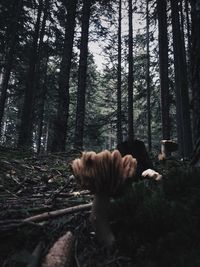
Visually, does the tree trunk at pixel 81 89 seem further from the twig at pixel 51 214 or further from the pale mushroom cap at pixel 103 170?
the pale mushroom cap at pixel 103 170

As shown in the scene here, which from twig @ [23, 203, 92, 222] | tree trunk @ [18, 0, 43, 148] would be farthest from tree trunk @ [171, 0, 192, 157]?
twig @ [23, 203, 92, 222]

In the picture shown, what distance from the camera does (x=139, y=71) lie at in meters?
25.0

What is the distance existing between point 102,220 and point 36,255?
0.47 m

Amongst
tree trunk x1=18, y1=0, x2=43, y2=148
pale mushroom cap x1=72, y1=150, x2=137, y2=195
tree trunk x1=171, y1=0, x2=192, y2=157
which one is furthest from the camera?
tree trunk x1=18, y1=0, x2=43, y2=148

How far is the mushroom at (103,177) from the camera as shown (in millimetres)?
1734

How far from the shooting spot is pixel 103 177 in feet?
5.73

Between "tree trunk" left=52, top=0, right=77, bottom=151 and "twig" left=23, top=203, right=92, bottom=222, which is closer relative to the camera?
"twig" left=23, top=203, right=92, bottom=222

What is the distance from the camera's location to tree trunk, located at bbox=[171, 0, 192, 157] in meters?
12.0

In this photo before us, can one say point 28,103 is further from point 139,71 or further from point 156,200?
point 156,200

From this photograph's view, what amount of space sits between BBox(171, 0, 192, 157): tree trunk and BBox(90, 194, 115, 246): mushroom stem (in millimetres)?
10317

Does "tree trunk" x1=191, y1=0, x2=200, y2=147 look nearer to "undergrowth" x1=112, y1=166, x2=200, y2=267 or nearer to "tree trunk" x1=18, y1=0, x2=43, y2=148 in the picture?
"undergrowth" x1=112, y1=166, x2=200, y2=267

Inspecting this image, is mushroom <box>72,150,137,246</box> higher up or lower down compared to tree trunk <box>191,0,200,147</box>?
lower down

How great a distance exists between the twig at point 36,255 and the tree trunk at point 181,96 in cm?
1062

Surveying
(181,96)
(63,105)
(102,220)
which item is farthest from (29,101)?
(102,220)
